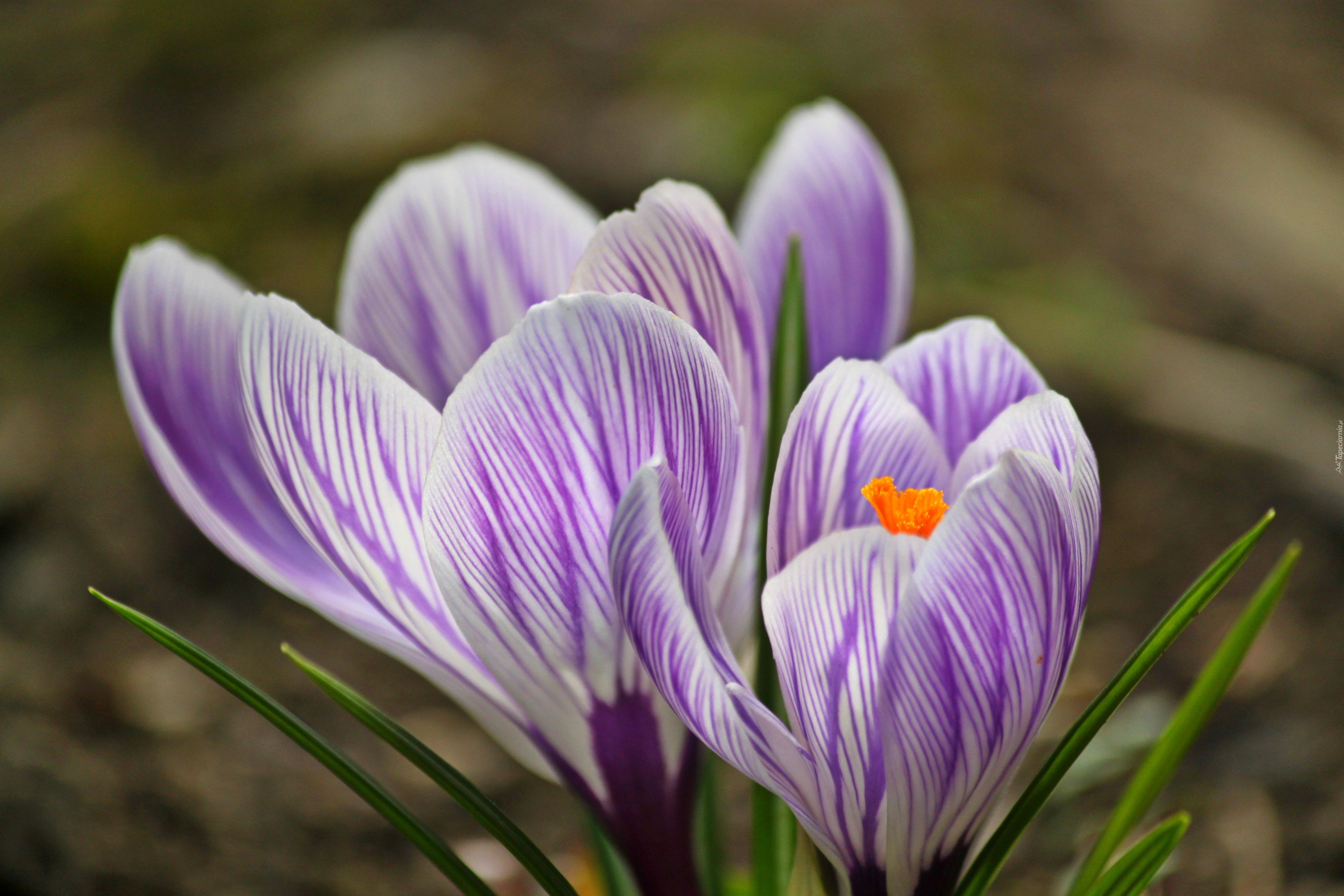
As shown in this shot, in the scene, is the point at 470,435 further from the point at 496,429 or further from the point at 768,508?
the point at 768,508

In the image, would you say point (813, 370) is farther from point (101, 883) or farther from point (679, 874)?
point (101, 883)

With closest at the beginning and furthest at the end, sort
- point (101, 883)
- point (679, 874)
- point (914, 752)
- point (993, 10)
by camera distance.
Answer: point (914, 752), point (679, 874), point (101, 883), point (993, 10)

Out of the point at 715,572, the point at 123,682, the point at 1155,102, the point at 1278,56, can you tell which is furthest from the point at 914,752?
the point at 1278,56

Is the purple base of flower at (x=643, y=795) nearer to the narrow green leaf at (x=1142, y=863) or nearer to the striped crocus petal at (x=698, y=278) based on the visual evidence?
the striped crocus petal at (x=698, y=278)

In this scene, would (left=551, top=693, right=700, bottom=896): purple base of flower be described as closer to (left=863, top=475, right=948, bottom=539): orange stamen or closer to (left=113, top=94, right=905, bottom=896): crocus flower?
(left=113, top=94, right=905, bottom=896): crocus flower

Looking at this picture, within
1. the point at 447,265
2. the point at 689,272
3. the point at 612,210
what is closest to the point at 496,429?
the point at 689,272

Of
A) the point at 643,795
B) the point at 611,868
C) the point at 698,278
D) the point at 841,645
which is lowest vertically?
the point at 611,868
